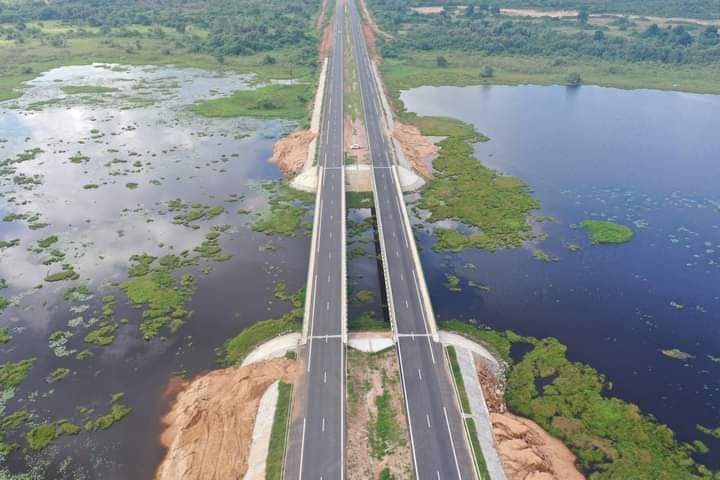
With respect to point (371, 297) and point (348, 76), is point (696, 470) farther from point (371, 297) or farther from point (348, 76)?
point (348, 76)

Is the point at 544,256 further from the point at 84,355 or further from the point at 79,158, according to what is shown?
the point at 79,158

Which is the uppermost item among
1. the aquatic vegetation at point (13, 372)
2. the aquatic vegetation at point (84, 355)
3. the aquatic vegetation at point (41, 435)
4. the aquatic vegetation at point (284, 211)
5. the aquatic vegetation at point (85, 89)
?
the aquatic vegetation at point (85, 89)

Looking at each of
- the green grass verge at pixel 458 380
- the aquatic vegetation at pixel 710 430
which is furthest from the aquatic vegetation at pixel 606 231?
the green grass verge at pixel 458 380

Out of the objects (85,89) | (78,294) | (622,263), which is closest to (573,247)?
(622,263)

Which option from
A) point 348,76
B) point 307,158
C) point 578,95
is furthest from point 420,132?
point 578,95

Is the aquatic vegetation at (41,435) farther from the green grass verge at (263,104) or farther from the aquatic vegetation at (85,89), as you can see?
the aquatic vegetation at (85,89)

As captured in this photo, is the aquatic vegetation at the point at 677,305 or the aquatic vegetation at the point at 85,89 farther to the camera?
the aquatic vegetation at the point at 85,89

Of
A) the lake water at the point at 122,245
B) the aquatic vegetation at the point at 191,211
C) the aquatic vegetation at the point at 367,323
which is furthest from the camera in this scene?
the aquatic vegetation at the point at 191,211

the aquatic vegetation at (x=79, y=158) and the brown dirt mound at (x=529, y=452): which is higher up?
the aquatic vegetation at (x=79, y=158)
